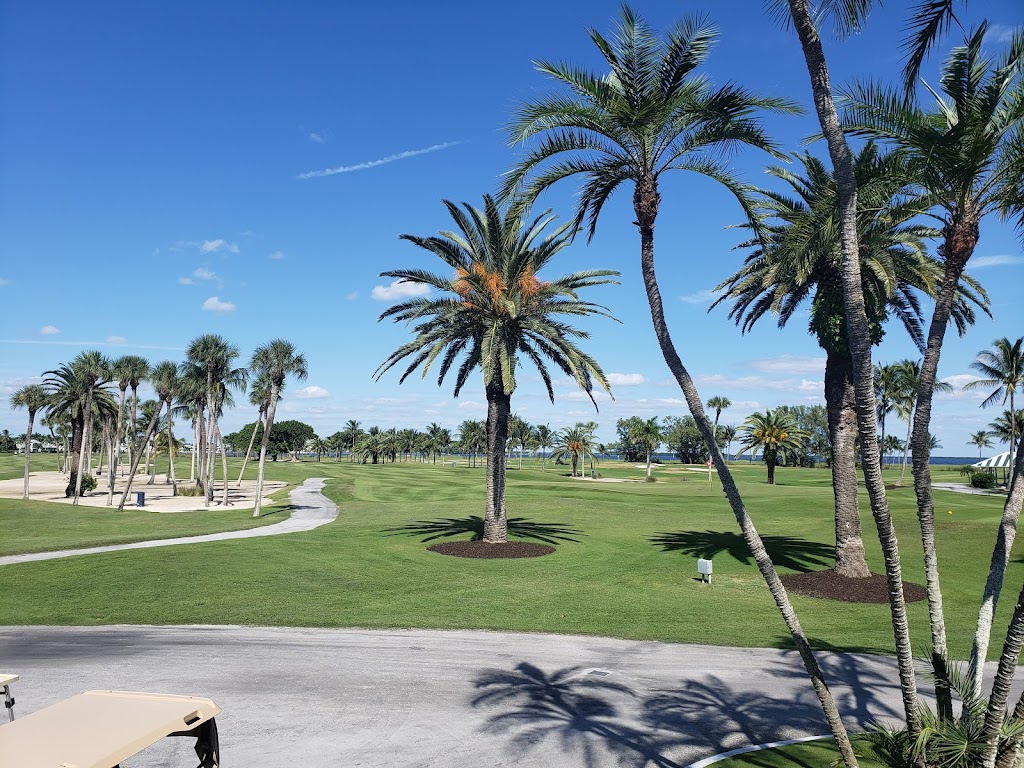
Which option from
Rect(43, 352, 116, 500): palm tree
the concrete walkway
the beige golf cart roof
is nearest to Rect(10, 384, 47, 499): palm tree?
Rect(43, 352, 116, 500): palm tree

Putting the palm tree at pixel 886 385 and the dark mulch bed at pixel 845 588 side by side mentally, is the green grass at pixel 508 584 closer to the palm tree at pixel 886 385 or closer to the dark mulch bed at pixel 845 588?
the dark mulch bed at pixel 845 588

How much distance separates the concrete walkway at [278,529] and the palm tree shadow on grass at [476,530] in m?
7.02

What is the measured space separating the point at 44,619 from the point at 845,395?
25804mm

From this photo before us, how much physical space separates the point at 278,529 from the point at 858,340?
118 feet

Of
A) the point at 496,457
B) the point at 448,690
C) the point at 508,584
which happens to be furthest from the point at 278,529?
the point at 448,690

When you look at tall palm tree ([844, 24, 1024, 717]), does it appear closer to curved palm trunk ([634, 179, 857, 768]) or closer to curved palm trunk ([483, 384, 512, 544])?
curved palm trunk ([634, 179, 857, 768])

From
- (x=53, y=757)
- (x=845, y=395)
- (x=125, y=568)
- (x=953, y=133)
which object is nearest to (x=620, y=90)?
(x=953, y=133)

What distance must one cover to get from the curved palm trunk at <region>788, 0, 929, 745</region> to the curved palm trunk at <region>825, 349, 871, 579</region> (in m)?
14.9

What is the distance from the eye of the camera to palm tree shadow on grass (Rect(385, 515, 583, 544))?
31000 mm

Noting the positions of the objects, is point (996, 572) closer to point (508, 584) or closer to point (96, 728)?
point (96, 728)

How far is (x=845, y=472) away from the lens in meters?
21.7

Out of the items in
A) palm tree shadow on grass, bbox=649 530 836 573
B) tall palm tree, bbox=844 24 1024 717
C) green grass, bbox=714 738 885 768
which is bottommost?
green grass, bbox=714 738 885 768

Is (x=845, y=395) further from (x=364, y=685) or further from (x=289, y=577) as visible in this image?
(x=289, y=577)

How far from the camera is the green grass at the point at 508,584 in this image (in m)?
17.5
